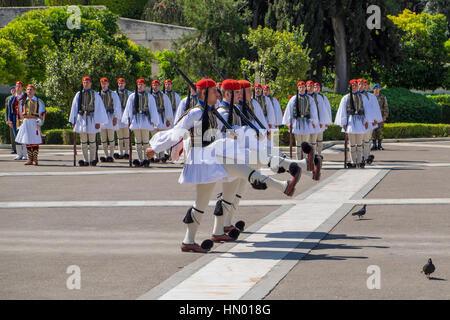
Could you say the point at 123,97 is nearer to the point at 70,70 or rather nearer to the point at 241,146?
Answer: the point at 70,70

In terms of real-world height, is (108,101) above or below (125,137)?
above

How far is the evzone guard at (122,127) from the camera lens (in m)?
22.8

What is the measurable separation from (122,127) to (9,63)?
16.6m

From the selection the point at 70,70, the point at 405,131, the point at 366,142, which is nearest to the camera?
the point at 366,142

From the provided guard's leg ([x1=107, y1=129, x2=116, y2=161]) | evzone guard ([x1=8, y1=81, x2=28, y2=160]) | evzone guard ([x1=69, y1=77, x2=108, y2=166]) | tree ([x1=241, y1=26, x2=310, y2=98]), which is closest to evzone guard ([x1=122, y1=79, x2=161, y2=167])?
evzone guard ([x1=69, y1=77, x2=108, y2=166])

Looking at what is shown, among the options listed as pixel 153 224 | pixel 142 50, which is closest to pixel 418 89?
pixel 142 50

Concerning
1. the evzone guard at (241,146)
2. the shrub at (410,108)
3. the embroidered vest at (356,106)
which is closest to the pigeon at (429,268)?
the evzone guard at (241,146)

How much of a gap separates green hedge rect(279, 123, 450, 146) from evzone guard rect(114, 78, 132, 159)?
9765 millimetres

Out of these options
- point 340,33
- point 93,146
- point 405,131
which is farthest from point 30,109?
point 340,33

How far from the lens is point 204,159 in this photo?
354 inches

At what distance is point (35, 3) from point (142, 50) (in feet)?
86.7

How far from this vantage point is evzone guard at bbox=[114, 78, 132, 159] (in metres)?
22.8
